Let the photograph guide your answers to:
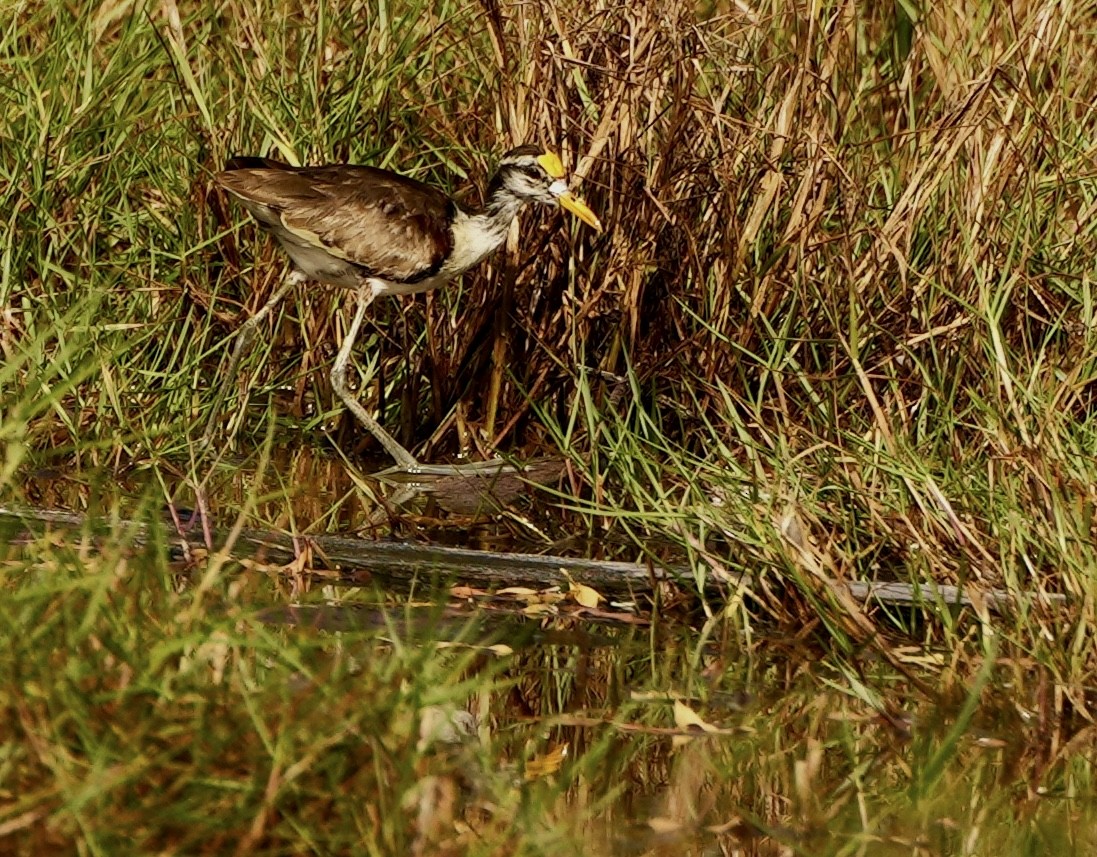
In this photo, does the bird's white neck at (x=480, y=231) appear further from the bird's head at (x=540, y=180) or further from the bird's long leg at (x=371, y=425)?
the bird's long leg at (x=371, y=425)

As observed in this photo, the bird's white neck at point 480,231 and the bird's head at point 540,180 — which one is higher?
the bird's head at point 540,180

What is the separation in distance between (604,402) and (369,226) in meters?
0.99

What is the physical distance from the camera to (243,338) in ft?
24.6

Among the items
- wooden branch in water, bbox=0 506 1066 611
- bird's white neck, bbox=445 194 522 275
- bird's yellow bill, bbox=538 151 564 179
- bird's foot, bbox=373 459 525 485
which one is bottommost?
bird's foot, bbox=373 459 525 485

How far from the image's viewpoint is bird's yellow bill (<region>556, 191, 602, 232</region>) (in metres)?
7.03

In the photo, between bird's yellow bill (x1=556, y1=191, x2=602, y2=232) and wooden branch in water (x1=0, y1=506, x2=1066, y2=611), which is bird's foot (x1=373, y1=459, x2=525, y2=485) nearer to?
bird's yellow bill (x1=556, y1=191, x2=602, y2=232)

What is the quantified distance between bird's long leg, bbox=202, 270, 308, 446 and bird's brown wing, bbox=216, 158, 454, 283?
265mm

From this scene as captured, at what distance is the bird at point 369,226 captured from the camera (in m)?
7.29

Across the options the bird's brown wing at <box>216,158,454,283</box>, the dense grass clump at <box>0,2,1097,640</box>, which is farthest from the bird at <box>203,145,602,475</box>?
the dense grass clump at <box>0,2,1097,640</box>

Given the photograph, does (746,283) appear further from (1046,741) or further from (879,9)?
(1046,741)

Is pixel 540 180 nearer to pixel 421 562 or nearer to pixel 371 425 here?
pixel 371 425

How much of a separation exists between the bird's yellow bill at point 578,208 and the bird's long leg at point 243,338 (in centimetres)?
108

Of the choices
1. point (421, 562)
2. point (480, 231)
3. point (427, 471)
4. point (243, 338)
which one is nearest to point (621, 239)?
point (480, 231)

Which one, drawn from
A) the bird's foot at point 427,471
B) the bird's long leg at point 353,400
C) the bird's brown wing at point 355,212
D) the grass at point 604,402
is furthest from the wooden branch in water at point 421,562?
the bird's brown wing at point 355,212
